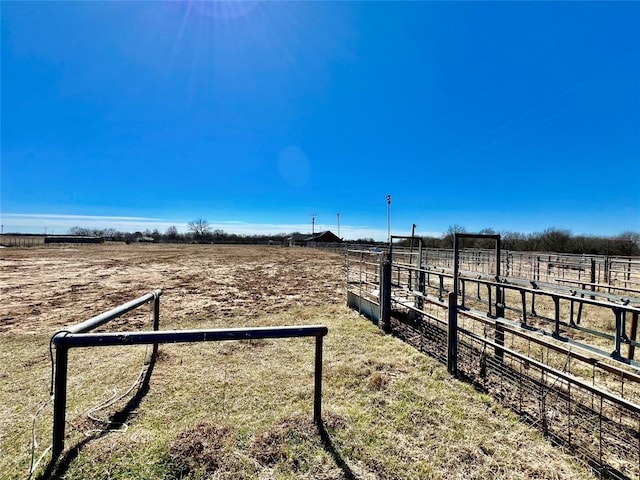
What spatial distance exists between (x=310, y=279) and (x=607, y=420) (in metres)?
9.46

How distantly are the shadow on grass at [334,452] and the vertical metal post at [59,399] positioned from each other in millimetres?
1934

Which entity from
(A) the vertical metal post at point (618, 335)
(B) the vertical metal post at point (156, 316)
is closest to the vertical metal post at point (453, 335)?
(A) the vertical metal post at point (618, 335)

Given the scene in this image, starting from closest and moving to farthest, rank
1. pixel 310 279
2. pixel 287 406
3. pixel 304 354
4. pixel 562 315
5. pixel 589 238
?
1. pixel 287 406
2. pixel 304 354
3. pixel 562 315
4. pixel 310 279
5. pixel 589 238

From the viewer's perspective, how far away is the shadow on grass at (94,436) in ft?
6.42

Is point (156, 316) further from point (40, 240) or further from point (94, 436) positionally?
point (40, 240)

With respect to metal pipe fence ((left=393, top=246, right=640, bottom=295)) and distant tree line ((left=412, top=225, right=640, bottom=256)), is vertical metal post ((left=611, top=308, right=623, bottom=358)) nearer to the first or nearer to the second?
metal pipe fence ((left=393, top=246, right=640, bottom=295))

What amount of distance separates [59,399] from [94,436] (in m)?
0.51

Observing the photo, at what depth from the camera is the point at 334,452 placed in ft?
7.24

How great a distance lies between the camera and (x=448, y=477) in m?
1.98

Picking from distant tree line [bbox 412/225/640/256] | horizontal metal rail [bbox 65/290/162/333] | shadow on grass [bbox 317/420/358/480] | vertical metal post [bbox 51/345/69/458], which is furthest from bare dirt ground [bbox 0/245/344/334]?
distant tree line [bbox 412/225/640/256]

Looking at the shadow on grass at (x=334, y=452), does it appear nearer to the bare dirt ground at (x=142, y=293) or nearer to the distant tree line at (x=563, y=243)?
the bare dirt ground at (x=142, y=293)

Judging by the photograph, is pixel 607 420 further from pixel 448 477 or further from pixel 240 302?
pixel 240 302

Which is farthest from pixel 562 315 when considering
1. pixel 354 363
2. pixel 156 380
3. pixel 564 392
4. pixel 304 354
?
pixel 156 380

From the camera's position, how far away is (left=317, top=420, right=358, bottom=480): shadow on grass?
2006 mm
